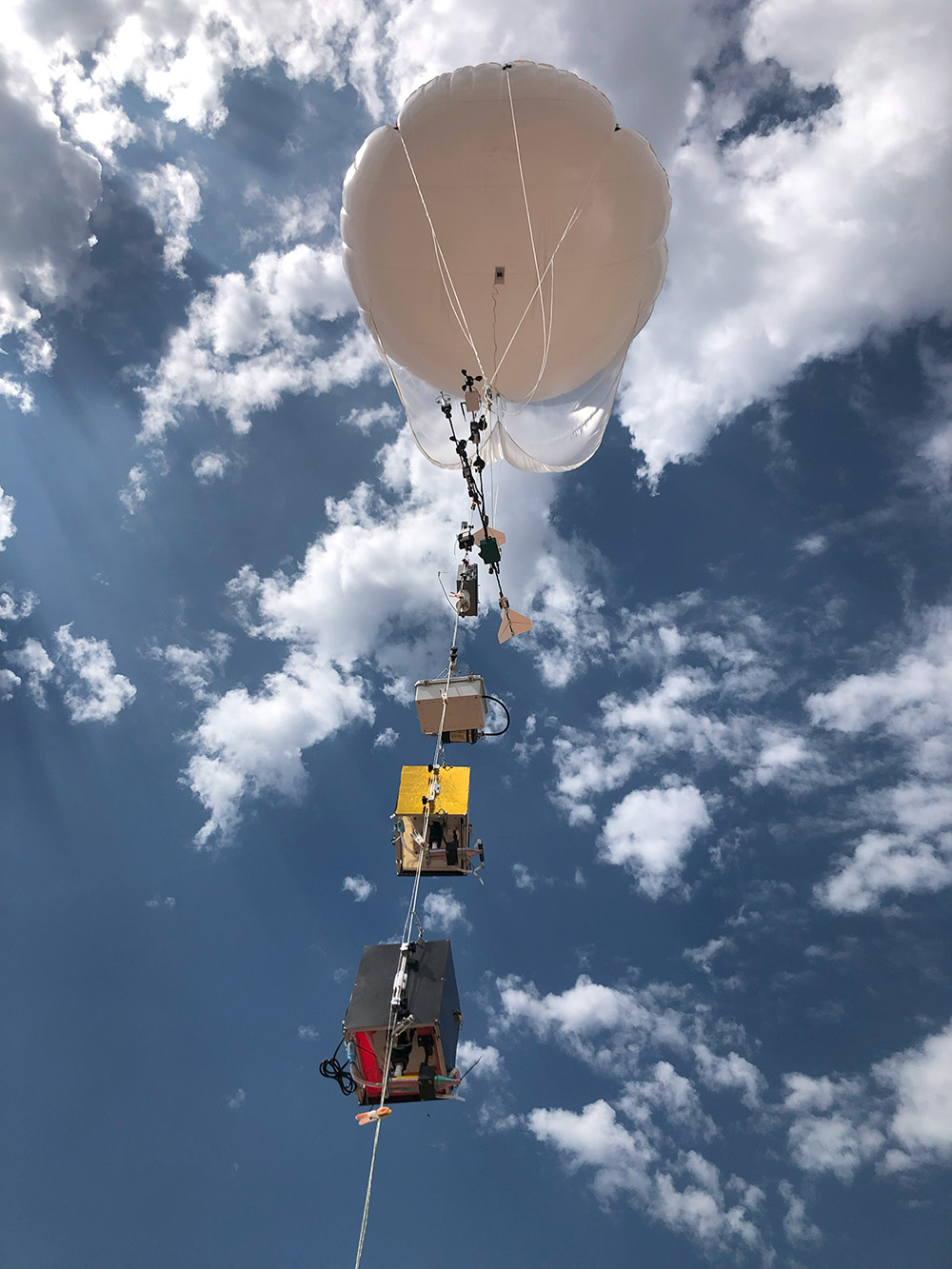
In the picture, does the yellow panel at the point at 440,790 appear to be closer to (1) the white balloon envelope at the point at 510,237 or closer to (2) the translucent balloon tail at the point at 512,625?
(2) the translucent balloon tail at the point at 512,625

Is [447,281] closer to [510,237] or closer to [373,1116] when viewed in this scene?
[510,237]

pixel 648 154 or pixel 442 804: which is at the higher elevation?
pixel 648 154

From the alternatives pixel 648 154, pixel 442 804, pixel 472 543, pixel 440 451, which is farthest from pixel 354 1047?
pixel 648 154

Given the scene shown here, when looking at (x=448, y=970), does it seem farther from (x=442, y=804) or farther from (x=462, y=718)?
(x=462, y=718)

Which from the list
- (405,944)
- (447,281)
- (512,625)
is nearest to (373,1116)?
(405,944)

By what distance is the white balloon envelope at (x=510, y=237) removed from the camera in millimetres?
11922

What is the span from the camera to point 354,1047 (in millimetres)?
8797

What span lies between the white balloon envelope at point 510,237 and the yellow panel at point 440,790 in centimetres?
→ 787

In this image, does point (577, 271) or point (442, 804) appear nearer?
point (442, 804)

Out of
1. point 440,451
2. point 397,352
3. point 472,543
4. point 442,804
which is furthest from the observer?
point 440,451

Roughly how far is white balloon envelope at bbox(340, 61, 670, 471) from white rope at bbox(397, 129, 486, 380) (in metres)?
0.03

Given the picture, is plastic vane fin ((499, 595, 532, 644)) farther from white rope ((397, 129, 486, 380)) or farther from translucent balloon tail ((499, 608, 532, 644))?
A: white rope ((397, 129, 486, 380))

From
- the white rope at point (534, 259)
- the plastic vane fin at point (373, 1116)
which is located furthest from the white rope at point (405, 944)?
the white rope at point (534, 259)

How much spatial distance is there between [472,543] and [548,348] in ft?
14.6
